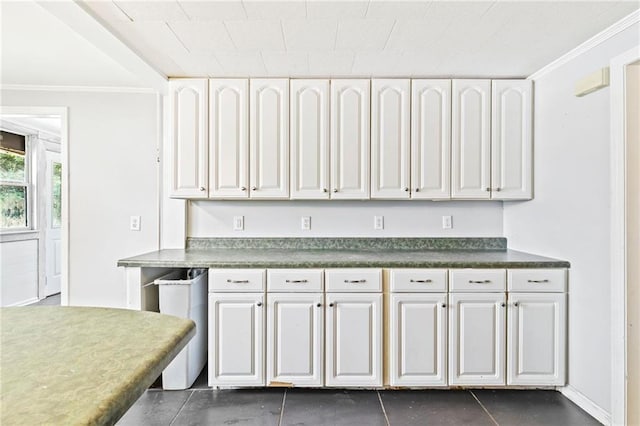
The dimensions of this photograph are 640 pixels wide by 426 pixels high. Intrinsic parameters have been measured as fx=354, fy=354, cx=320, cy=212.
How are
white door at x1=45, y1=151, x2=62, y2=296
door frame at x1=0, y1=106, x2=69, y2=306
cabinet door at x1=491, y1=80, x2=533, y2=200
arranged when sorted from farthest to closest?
white door at x1=45, y1=151, x2=62, y2=296 < door frame at x1=0, y1=106, x2=69, y2=306 < cabinet door at x1=491, y1=80, x2=533, y2=200

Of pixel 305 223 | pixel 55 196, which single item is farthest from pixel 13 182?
pixel 305 223

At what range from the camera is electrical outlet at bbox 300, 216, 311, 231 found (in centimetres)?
293

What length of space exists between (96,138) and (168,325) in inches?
106

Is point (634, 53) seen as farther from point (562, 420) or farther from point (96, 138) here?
point (96, 138)

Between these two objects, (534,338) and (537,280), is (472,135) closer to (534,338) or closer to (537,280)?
(537,280)

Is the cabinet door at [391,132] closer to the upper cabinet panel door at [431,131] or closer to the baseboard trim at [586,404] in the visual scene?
the upper cabinet panel door at [431,131]

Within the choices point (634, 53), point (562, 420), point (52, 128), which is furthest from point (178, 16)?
point (52, 128)

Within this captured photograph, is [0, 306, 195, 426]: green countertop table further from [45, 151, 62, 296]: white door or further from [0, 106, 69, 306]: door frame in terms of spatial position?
[45, 151, 62, 296]: white door

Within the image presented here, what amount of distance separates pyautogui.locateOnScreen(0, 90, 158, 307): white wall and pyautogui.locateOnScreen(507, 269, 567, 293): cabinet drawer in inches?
107

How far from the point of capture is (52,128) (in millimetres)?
4430

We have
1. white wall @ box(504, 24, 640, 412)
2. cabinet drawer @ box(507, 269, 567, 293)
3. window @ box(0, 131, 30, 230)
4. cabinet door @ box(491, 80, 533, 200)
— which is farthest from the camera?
window @ box(0, 131, 30, 230)

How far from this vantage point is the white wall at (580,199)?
1.99 metres

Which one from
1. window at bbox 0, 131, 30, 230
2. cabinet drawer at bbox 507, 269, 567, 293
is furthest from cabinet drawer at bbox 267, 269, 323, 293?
window at bbox 0, 131, 30, 230

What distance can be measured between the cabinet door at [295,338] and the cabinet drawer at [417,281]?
507 mm
